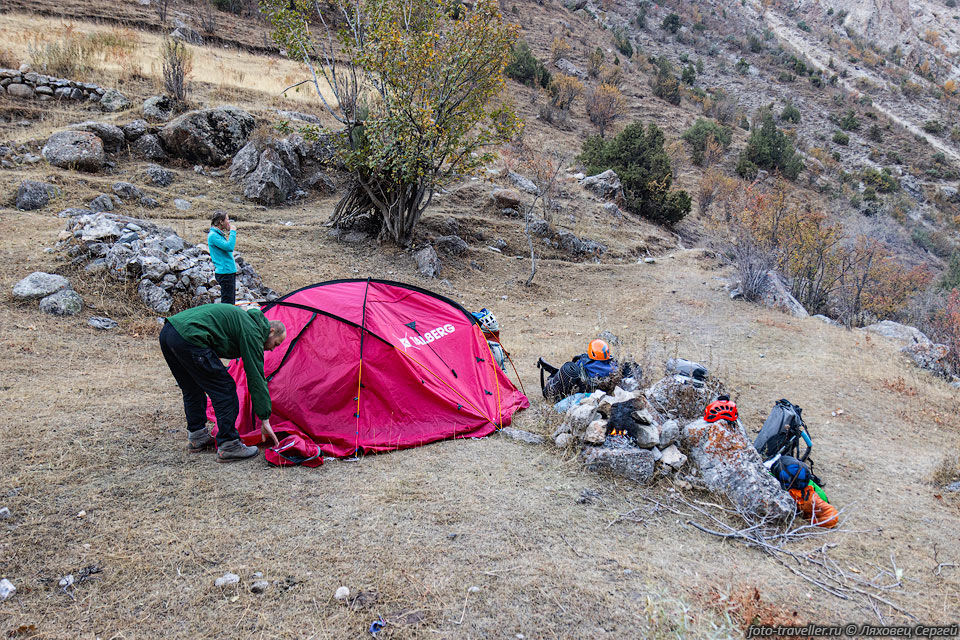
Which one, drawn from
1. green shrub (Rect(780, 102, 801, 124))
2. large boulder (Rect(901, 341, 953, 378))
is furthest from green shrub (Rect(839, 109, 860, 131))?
large boulder (Rect(901, 341, 953, 378))

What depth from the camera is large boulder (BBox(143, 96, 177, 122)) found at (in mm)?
14008

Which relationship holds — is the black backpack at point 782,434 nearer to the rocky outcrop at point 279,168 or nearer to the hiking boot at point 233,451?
the hiking boot at point 233,451

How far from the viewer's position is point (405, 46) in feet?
35.1

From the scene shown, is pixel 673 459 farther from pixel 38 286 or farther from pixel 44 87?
pixel 44 87

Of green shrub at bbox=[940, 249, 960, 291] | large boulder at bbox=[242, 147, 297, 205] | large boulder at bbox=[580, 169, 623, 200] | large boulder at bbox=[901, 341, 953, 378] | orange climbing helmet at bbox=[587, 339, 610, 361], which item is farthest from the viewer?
large boulder at bbox=[580, 169, 623, 200]

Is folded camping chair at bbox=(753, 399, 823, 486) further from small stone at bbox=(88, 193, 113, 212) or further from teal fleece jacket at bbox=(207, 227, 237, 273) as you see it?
small stone at bbox=(88, 193, 113, 212)

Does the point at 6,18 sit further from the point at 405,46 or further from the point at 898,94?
the point at 898,94

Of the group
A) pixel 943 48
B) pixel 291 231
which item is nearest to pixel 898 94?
pixel 943 48

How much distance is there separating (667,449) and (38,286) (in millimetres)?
8644

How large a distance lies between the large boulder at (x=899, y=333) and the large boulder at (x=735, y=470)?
9.38 meters

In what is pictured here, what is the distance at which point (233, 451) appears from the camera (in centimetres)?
436

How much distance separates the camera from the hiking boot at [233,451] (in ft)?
14.2

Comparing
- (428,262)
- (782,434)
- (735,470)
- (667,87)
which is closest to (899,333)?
(782,434)

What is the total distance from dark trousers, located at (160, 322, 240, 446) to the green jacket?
Result: 0.07m
